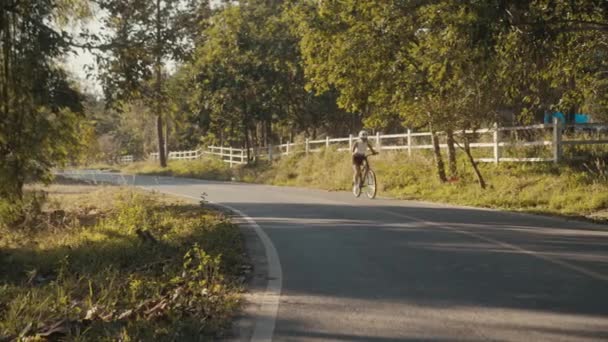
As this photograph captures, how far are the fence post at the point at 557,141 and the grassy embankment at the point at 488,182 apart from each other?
35 centimetres

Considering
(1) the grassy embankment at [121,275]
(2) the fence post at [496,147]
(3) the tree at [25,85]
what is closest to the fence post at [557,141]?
(2) the fence post at [496,147]

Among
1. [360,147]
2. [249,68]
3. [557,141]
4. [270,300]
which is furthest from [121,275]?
[249,68]

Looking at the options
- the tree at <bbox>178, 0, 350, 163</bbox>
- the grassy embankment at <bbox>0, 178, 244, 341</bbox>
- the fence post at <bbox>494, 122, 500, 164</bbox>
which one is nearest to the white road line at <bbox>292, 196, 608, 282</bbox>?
the grassy embankment at <bbox>0, 178, 244, 341</bbox>

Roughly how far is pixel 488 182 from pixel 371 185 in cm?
354

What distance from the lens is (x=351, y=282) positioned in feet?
25.2

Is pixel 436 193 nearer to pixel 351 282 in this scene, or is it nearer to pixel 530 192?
pixel 530 192

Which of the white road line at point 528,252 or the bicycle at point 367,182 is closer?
the white road line at point 528,252

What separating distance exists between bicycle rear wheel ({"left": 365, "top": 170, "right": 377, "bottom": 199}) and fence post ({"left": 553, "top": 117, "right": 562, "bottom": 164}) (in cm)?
511

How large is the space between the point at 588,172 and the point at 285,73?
25.7m

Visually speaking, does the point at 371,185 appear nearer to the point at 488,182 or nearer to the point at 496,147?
the point at 488,182

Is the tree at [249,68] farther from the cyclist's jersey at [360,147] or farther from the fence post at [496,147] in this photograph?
the cyclist's jersey at [360,147]

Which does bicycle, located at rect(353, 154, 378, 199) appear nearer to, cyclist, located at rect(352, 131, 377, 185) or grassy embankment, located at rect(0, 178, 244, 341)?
cyclist, located at rect(352, 131, 377, 185)

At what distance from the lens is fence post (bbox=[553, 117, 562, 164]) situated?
63.3ft

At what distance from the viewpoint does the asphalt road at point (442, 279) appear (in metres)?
5.79
